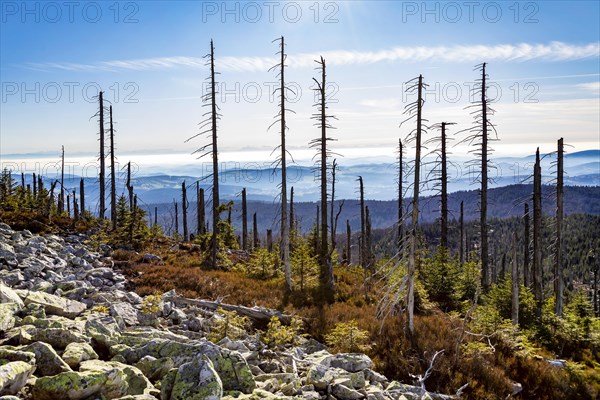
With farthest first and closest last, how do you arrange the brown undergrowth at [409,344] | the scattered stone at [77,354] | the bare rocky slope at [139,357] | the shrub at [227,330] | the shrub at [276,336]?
the brown undergrowth at [409,344] < the shrub at [276,336] < the shrub at [227,330] < the scattered stone at [77,354] < the bare rocky slope at [139,357]

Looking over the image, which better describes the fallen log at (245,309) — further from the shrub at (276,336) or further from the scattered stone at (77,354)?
the scattered stone at (77,354)

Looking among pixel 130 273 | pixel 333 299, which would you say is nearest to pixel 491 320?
pixel 333 299

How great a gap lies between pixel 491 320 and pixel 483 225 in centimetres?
1173

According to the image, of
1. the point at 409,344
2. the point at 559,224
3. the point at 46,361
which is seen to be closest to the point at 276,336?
the point at 409,344

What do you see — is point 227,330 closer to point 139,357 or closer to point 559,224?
point 139,357

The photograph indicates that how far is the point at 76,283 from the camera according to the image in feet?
41.5

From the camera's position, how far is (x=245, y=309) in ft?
44.7

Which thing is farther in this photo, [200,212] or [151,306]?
[200,212]

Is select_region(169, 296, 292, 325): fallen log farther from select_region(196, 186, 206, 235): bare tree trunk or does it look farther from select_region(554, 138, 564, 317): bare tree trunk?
→ select_region(196, 186, 206, 235): bare tree trunk

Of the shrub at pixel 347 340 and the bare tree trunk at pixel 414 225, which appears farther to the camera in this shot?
the bare tree trunk at pixel 414 225

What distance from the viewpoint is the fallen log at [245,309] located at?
13.5 meters

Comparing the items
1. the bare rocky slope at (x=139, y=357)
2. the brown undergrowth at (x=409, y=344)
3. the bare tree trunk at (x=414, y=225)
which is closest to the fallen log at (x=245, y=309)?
the bare rocky slope at (x=139, y=357)

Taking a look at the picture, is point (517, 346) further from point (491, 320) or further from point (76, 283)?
point (76, 283)

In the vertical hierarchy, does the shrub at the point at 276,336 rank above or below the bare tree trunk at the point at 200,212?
below
